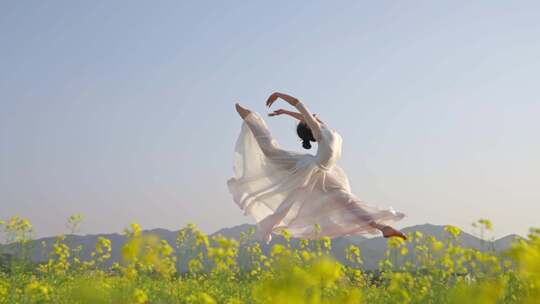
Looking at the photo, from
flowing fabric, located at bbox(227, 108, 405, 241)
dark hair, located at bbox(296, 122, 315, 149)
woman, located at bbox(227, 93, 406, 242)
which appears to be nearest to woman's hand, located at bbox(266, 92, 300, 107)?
woman, located at bbox(227, 93, 406, 242)

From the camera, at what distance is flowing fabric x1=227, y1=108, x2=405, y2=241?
7359 millimetres

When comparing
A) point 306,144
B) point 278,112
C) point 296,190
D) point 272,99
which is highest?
point 272,99

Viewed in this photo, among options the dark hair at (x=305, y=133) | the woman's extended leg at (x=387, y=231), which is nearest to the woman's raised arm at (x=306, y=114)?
the dark hair at (x=305, y=133)

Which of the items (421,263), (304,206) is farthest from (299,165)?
(421,263)

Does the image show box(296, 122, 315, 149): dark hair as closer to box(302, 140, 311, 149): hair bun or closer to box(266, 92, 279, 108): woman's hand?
box(302, 140, 311, 149): hair bun

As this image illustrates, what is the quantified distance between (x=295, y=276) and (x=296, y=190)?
6820 millimetres

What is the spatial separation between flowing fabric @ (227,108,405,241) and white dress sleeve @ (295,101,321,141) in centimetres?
4

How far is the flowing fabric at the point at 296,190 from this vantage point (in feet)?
24.1

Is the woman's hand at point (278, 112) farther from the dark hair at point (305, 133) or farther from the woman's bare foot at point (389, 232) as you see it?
the woman's bare foot at point (389, 232)

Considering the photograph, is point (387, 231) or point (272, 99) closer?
point (387, 231)

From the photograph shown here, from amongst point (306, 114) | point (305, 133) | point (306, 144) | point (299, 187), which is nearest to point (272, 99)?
point (306, 114)

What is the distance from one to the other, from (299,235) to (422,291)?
3.65 m

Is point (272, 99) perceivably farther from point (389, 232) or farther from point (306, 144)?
point (389, 232)

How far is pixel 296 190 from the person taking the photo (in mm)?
7676
